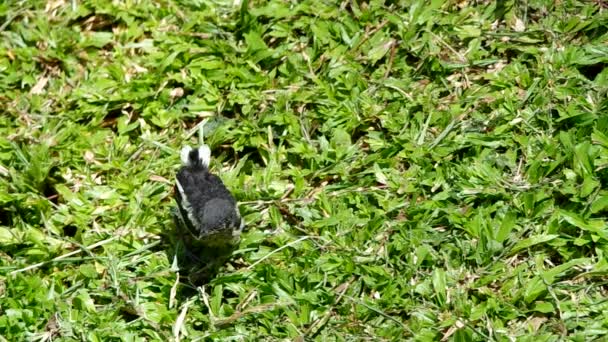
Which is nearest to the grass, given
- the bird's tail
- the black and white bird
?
the black and white bird

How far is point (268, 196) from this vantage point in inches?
263

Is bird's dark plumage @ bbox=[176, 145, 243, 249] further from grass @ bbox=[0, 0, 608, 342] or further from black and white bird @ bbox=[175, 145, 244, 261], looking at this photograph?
grass @ bbox=[0, 0, 608, 342]

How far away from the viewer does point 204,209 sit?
20.2 ft

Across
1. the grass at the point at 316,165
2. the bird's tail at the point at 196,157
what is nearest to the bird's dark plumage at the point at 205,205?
the bird's tail at the point at 196,157

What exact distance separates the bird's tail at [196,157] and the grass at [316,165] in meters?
0.30

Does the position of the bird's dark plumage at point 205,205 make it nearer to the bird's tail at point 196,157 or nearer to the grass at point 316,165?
the bird's tail at point 196,157

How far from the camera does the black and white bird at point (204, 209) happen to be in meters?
6.14

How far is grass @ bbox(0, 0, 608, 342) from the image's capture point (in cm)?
599

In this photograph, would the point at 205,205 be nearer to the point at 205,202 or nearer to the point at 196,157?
the point at 205,202

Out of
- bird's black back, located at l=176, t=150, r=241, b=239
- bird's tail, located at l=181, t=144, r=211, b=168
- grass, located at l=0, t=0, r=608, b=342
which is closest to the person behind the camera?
grass, located at l=0, t=0, r=608, b=342

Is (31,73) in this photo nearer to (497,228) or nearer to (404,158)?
(404,158)

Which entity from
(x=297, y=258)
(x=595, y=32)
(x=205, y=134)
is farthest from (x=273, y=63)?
(x=595, y=32)

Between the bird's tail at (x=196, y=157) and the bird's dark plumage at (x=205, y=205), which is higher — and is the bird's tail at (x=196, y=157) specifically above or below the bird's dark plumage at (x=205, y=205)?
above

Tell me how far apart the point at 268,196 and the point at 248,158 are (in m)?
0.50
